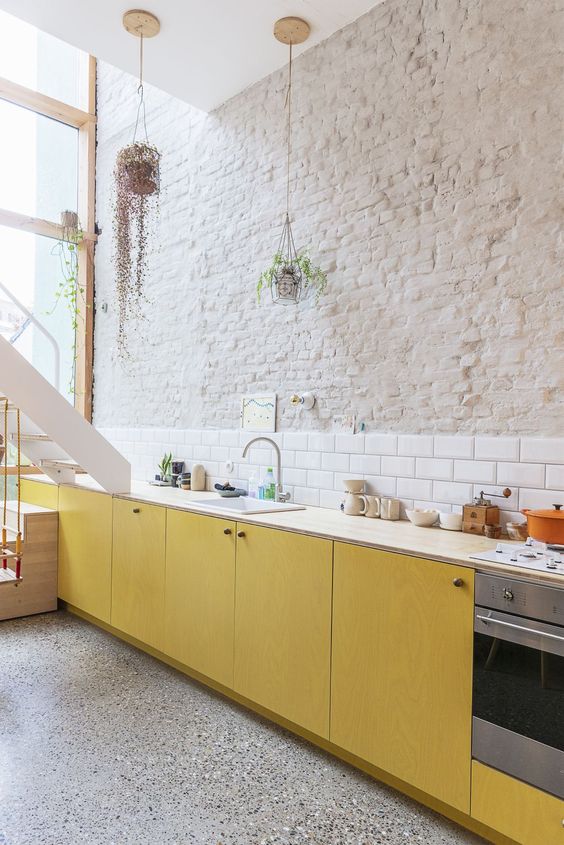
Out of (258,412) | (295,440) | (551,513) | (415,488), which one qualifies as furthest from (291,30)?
(551,513)

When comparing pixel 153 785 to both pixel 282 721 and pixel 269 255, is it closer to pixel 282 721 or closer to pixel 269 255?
pixel 282 721

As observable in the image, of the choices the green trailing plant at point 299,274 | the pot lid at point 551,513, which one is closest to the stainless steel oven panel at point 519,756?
the pot lid at point 551,513

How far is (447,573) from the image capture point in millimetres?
2145

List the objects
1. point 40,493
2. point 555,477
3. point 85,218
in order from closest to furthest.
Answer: point 555,477 < point 40,493 < point 85,218

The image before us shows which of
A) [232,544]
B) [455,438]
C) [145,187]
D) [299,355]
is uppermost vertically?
[145,187]

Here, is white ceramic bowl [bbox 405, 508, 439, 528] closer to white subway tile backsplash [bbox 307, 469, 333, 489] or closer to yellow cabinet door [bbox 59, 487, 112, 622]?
white subway tile backsplash [bbox 307, 469, 333, 489]

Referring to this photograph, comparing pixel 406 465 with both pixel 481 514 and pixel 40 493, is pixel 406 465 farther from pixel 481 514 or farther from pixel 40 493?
pixel 40 493

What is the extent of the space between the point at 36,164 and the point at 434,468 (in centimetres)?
479

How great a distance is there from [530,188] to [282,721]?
2.72 metres

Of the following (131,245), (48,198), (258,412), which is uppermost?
(48,198)

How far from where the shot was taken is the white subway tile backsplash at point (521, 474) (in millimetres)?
2670

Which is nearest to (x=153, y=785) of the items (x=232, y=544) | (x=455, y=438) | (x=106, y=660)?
(x=232, y=544)

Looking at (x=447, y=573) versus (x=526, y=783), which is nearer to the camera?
(x=526, y=783)

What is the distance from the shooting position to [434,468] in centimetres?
308
